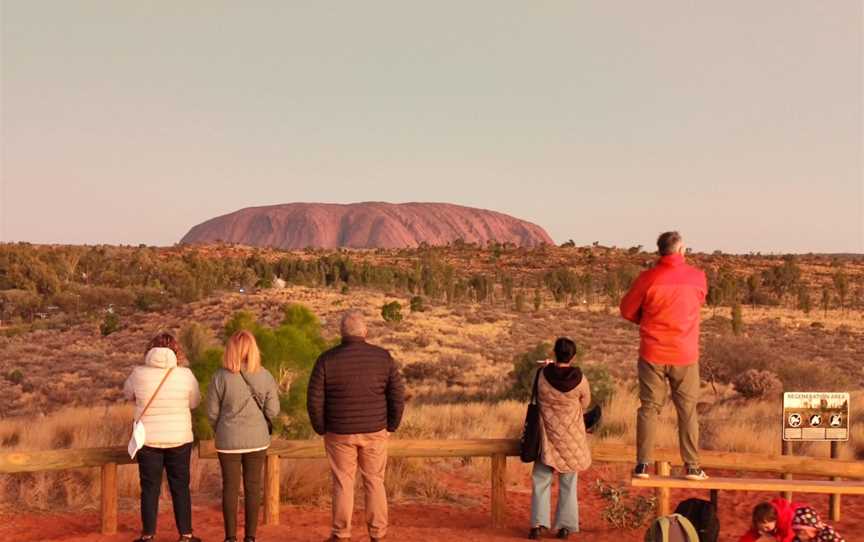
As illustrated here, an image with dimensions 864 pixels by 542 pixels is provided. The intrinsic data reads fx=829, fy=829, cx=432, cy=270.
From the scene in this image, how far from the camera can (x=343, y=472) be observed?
612 centimetres

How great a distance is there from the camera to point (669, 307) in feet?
19.1

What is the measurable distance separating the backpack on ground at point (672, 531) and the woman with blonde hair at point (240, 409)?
2.84m

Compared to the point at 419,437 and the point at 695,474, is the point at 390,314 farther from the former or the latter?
the point at 695,474

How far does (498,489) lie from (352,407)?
7.49ft

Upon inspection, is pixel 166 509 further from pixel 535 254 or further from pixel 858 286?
pixel 535 254

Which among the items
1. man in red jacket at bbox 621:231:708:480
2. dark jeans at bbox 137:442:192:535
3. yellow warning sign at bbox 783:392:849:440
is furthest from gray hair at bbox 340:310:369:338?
yellow warning sign at bbox 783:392:849:440

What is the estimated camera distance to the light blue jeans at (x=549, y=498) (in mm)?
7027

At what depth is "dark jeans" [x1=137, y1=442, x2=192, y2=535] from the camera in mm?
6223

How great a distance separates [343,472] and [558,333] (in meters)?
29.6

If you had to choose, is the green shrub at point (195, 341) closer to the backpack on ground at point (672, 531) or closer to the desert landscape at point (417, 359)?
the desert landscape at point (417, 359)

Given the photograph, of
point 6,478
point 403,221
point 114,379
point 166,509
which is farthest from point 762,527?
point 403,221

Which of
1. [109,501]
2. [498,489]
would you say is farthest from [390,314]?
[109,501]

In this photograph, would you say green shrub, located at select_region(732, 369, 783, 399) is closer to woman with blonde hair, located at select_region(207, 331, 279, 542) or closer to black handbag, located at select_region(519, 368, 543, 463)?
black handbag, located at select_region(519, 368, 543, 463)

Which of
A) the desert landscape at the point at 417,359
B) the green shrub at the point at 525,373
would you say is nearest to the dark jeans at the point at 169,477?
the desert landscape at the point at 417,359
